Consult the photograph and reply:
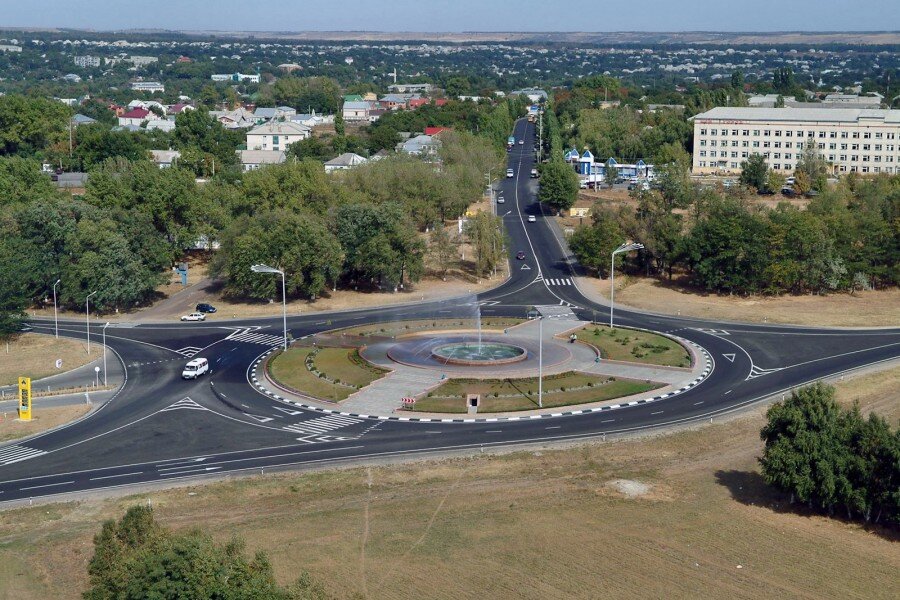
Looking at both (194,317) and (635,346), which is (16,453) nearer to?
(194,317)

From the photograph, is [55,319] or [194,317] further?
[194,317]

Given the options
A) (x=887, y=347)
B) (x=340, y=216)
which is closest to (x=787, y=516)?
(x=887, y=347)

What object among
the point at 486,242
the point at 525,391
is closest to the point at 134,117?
the point at 486,242

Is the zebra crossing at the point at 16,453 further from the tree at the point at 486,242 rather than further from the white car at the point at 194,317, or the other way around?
the tree at the point at 486,242

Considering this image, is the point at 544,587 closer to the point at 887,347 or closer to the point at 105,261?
the point at 887,347

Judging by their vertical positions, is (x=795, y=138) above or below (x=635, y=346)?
above

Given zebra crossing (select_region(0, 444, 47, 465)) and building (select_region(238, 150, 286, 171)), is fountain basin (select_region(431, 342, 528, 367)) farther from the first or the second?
building (select_region(238, 150, 286, 171))
